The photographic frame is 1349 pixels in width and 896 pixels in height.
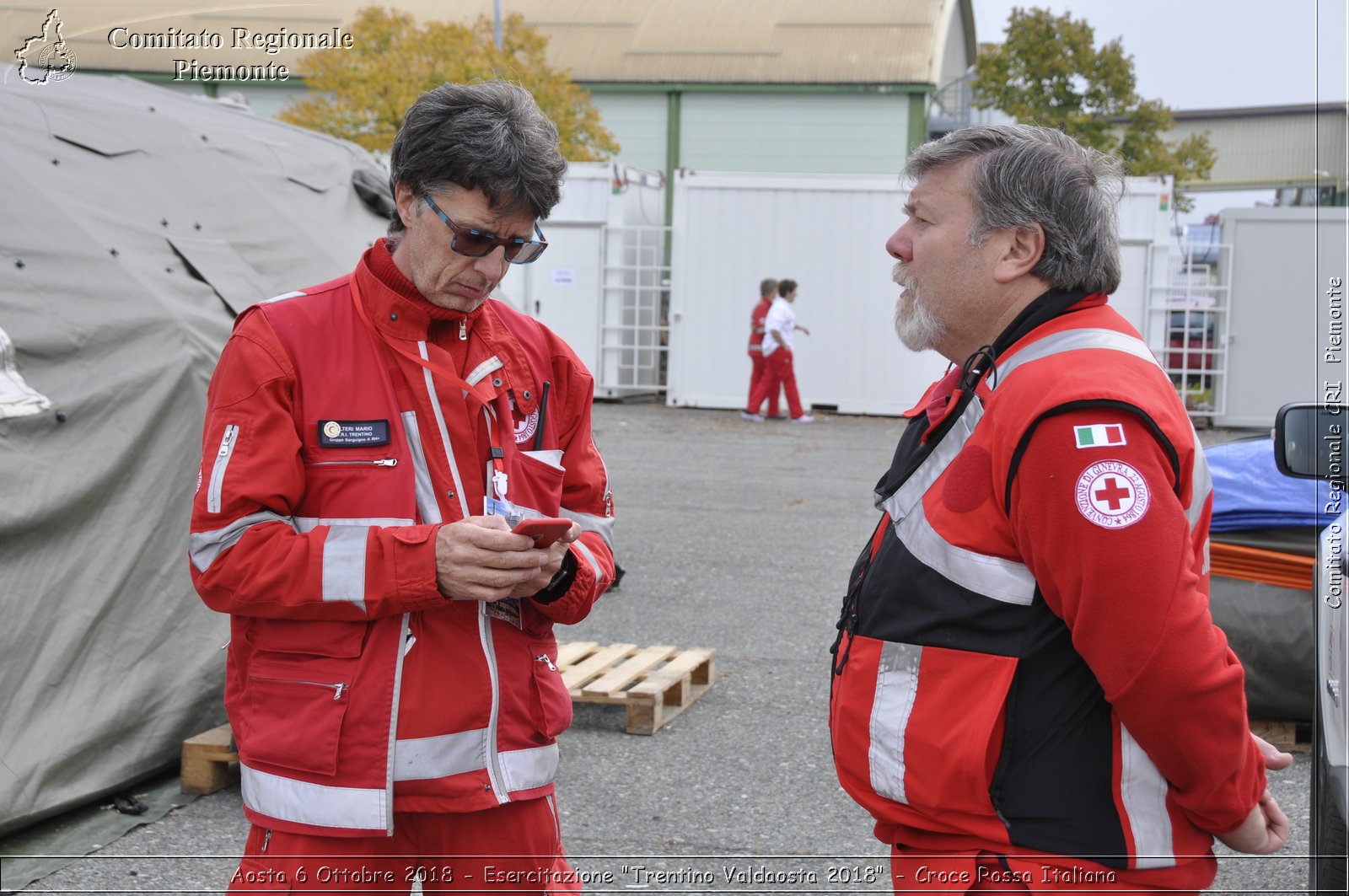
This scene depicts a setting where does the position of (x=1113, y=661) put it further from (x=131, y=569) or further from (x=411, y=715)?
(x=131, y=569)

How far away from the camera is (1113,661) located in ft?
6.21

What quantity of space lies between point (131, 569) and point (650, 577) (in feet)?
13.4

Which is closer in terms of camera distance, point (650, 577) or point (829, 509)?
point (650, 577)

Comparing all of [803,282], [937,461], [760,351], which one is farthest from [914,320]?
[803,282]

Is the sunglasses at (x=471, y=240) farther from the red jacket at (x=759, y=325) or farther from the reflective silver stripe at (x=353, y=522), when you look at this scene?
the red jacket at (x=759, y=325)

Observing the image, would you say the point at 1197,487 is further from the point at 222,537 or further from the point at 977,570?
the point at 222,537

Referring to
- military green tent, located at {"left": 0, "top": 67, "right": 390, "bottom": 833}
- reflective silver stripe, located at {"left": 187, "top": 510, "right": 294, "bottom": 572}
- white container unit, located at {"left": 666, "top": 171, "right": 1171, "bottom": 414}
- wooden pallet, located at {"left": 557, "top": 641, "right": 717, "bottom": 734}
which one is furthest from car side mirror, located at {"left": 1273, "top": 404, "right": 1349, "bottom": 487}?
white container unit, located at {"left": 666, "top": 171, "right": 1171, "bottom": 414}

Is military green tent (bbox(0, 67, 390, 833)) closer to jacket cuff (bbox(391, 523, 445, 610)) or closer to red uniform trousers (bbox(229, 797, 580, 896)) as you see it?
red uniform trousers (bbox(229, 797, 580, 896))

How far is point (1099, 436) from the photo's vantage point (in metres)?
1.88

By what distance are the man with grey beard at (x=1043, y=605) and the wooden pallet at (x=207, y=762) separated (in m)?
3.11

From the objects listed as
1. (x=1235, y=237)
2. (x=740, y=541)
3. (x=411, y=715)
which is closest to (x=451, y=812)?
(x=411, y=715)

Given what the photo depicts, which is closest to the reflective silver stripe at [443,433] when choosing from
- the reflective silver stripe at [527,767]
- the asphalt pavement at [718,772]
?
the reflective silver stripe at [527,767]

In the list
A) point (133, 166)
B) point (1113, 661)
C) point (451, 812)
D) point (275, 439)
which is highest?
point (133, 166)

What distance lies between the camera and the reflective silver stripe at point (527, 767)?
240cm
